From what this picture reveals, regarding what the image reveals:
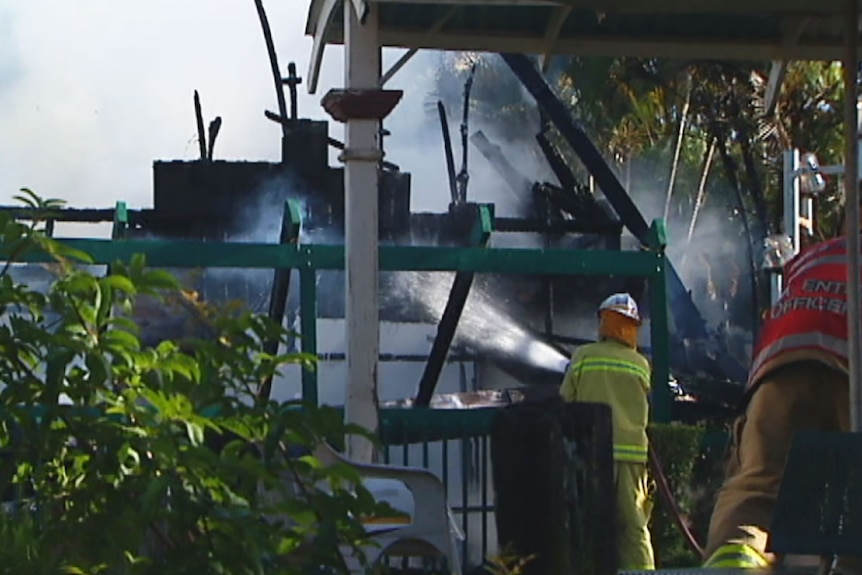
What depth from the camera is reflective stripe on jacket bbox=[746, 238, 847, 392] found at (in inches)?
183

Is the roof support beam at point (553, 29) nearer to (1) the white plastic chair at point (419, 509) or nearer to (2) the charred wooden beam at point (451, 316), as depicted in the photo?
(2) the charred wooden beam at point (451, 316)

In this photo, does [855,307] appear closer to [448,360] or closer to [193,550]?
[193,550]

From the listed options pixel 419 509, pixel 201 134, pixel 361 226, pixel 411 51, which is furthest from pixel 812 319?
pixel 201 134

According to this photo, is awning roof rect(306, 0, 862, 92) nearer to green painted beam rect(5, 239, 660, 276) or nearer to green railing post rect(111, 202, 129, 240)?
green painted beam rect(5, 239, 660, 276)

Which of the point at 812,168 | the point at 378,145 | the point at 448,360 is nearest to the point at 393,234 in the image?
the point at 448,360

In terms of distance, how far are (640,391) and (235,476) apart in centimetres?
599

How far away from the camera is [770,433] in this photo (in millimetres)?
4637

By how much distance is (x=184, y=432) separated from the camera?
2889mm

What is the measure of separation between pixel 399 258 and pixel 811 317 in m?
4.62

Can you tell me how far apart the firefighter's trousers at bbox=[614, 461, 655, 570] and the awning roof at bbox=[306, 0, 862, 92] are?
6.34ft

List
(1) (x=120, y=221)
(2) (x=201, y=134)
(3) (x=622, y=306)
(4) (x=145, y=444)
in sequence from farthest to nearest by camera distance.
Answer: (2) (x=201, y=134) → (1) (x=120, y=221) → (3) (x=622, y=306) → (4) (x=145, y=444)

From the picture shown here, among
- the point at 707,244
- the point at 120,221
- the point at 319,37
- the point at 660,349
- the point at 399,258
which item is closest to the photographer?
the point at 319,37

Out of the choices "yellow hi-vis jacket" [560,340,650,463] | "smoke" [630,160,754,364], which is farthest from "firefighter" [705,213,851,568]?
"smoke" [630,160,754,364]

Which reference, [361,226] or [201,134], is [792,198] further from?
[361,226]
